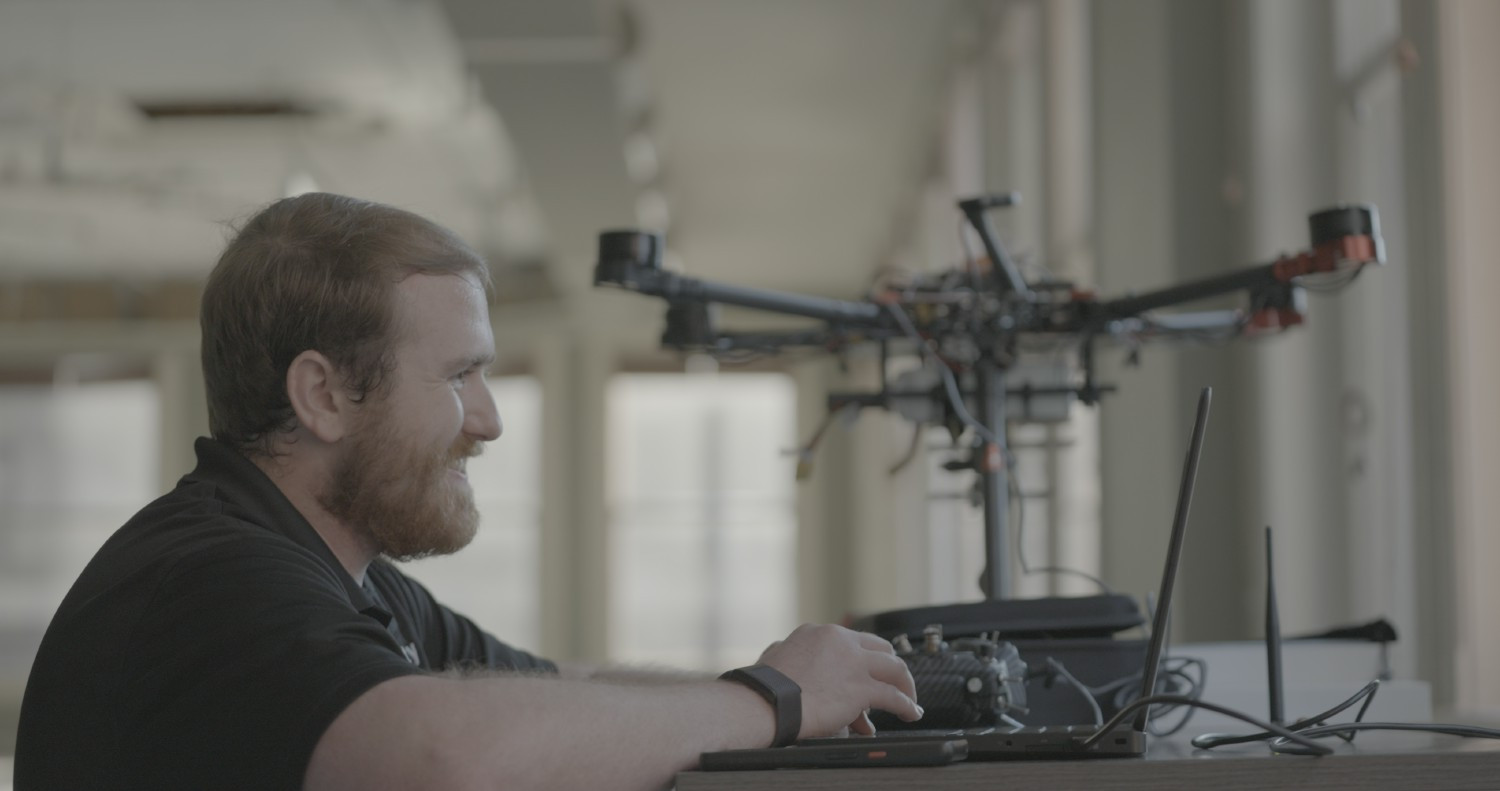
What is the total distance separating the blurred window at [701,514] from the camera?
44.5 ft

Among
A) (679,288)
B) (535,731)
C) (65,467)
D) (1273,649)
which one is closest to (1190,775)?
(535,731)

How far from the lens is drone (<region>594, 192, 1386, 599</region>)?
190cm

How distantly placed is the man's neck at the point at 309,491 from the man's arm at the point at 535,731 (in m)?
0.41

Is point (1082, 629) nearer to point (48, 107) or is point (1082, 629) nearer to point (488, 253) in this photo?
point (48, 107)

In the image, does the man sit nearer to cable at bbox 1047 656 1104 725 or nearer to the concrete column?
cable at bbox 1047 656 1104 725

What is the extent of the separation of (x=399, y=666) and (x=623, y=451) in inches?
496

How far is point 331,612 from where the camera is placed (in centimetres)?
110

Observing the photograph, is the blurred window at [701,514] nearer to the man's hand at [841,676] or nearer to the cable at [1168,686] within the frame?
the cable at [1168,686]

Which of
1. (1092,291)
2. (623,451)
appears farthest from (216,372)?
(623,451)

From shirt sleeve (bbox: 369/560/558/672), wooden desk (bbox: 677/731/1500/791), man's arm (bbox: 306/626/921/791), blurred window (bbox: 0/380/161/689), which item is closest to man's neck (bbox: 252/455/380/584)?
shirt sleeve (bbox: 369/560/558/672)

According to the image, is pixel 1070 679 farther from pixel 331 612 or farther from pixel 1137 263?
pixel 1137 263

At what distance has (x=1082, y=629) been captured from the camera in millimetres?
1536

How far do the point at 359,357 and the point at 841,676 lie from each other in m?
0.51

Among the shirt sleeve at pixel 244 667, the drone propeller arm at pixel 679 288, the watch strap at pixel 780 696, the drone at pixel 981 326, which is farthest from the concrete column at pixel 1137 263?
the shirt sleeve at pixel 244 667
